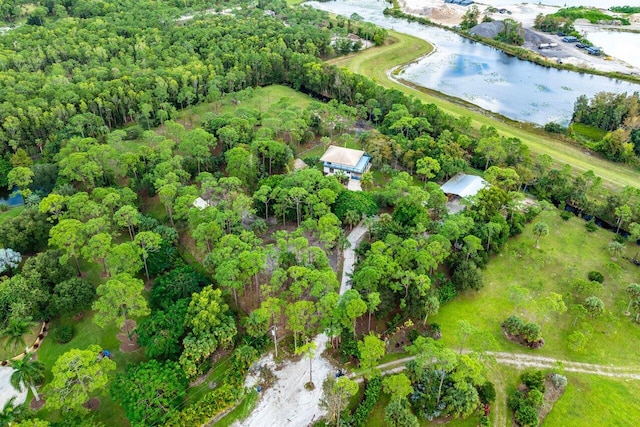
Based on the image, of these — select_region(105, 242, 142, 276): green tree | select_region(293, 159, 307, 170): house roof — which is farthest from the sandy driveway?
select_region(293, 159, 307, 170): house roof

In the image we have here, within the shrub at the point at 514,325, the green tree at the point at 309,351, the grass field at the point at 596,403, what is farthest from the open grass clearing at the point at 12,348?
the grass field at the point at 596,403

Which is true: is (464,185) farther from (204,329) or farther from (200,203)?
(204,329)

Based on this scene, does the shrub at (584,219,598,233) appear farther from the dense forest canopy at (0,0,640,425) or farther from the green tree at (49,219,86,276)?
the green tree at (49,219,86,276)

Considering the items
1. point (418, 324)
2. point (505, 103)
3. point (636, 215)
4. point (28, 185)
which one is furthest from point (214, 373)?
point (505, 103)

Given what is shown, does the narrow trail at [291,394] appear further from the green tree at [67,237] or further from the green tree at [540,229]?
the green tree at [540,229]

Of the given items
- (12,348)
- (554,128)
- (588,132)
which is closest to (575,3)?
(588,132)

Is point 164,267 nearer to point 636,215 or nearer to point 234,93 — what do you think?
point 234,93

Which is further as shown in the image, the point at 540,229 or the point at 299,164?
the point at 299,164
